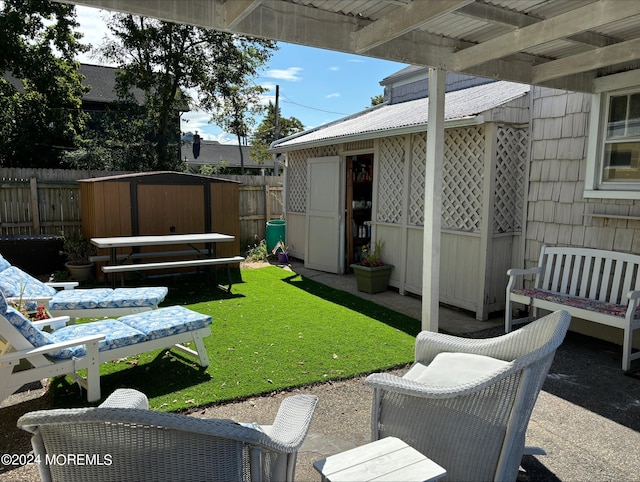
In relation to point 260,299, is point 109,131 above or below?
above

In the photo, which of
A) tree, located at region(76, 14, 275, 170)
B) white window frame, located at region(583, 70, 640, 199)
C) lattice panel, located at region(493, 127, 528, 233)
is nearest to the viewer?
white window frame, located at region(583, 70, 640, 199)

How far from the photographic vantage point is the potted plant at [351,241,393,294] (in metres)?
7.29

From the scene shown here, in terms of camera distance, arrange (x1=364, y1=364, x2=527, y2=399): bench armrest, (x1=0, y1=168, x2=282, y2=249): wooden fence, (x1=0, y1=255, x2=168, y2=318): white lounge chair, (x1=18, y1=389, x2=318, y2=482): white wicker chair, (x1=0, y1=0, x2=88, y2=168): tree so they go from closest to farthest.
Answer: (x1=18, y1=389, x2=318, y2=482): white wicker chair < (x1=364, y1=364, x2=527, y2=399): bench armrest < (x1=0, y1=255, x2=168, y2=318): white lounge chair < (x1=0, y1=168, x2=282, y2=249): wooden fence < (x1=0, y1=0, x2=88, y2=168): tree

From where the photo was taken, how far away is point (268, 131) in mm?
32219

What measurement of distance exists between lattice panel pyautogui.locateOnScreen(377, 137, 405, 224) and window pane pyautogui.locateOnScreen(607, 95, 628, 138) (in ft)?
9.61

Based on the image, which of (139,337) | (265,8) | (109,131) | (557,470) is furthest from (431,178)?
(109,131)

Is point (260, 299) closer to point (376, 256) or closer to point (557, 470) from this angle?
point (376, 256)

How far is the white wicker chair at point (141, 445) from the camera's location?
154cm

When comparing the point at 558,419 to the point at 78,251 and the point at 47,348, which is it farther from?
the point at 78,251

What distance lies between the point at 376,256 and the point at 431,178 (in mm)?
3189

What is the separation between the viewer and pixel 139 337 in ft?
12.2

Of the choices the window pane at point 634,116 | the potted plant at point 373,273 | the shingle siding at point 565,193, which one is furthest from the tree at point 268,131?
the window pane at point 634,116

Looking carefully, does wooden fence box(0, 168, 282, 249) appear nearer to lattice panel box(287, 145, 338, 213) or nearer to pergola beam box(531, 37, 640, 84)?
lattice panel box(287, 145, 338, 213)

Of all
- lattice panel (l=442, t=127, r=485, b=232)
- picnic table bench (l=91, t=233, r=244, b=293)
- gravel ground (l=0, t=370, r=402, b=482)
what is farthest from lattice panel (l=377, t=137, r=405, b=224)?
gravel ground (l=0, t=370, r=402, b=482)
